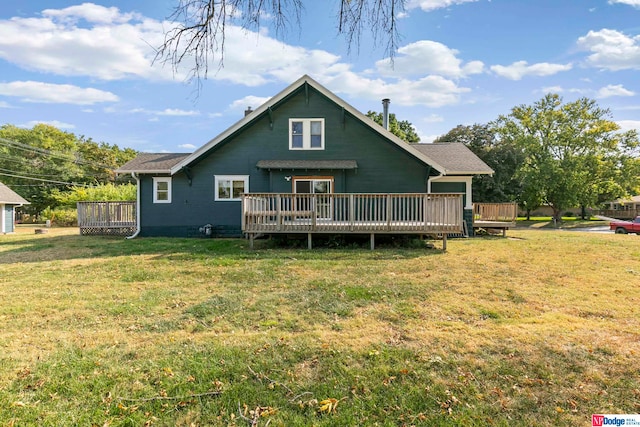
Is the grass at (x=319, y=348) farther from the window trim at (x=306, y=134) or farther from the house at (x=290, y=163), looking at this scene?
the window trim at (x=306, y=134)

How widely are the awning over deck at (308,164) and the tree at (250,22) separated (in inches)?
361

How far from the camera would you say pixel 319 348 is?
141 inches

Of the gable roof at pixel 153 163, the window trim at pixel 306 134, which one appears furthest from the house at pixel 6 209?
the window trim at pixel 306 134

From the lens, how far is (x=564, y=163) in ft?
106

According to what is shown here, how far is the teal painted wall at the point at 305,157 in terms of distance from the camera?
13.1 meters

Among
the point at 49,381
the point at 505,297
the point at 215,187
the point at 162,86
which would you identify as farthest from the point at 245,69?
the point at 215,187

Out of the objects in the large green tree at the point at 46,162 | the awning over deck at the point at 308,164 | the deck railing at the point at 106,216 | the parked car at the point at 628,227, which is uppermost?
the large green tree at the point at 46,162

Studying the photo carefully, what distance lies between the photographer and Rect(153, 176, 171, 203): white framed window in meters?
13.8

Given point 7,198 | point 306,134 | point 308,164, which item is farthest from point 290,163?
point 7,198

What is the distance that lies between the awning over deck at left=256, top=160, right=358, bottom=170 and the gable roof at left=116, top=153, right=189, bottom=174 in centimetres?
411

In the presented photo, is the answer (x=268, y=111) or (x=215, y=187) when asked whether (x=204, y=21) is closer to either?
(x=268, y=111)

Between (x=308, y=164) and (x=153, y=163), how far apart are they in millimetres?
6809

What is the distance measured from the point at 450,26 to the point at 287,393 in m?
4.78

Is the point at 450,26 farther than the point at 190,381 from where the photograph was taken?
Yes
